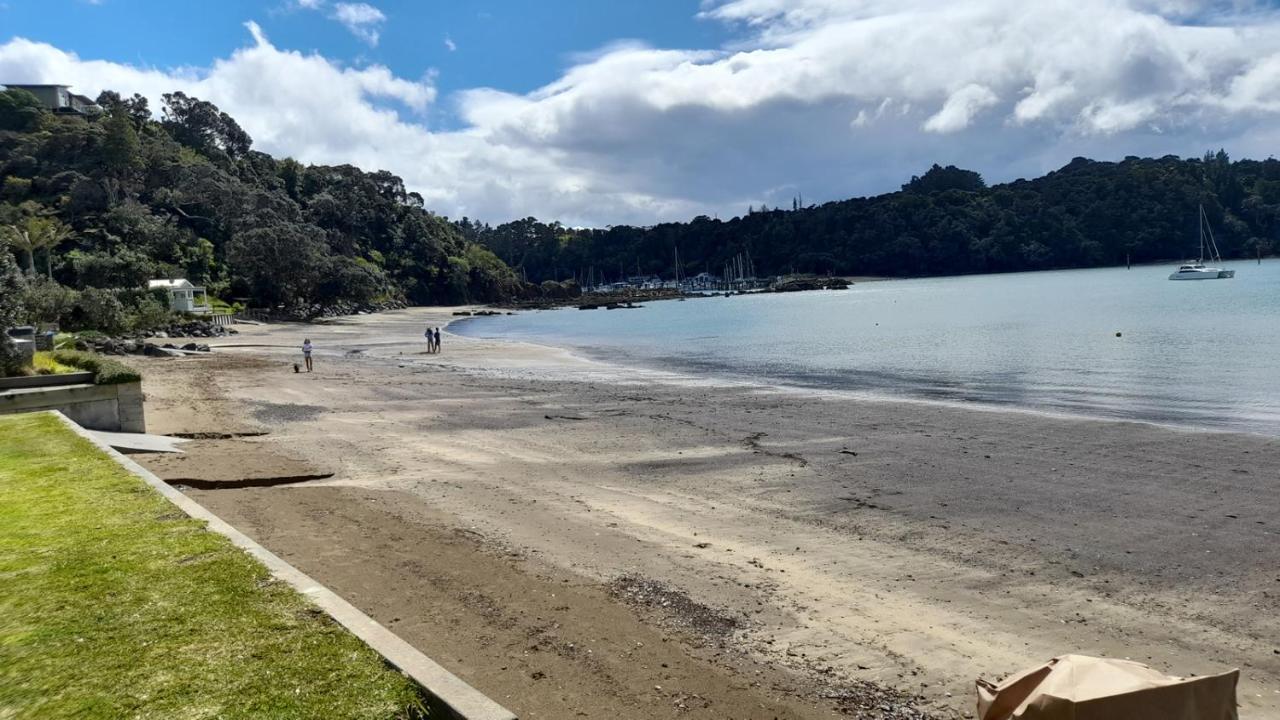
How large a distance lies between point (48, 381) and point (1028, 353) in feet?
120

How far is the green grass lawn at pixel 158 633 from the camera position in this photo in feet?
14.3

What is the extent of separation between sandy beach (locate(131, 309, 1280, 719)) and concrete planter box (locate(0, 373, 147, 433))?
1503 mm

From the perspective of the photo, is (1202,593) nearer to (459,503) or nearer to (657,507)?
(657,507)

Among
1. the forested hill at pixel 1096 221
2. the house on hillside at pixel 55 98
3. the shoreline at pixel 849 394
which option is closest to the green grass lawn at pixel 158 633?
the shoreline at pixel 849 394

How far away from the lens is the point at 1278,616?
7.50 metres

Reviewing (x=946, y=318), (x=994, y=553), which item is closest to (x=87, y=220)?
(x=946, y=318)

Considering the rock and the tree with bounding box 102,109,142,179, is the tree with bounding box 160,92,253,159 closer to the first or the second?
the tree with bounding box 102,109,142,179

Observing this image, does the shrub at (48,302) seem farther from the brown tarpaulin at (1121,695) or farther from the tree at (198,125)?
the tree at (198,125)

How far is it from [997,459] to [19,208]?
3407 inches

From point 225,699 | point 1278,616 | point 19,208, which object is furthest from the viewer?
point 19,208

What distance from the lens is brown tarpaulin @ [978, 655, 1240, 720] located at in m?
3.39

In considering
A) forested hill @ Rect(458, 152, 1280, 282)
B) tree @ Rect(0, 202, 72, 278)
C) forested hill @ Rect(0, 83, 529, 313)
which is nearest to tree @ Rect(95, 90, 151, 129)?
forested hill @ Rect(0, 83, 529, 313)

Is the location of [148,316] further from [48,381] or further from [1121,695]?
[1121,695]

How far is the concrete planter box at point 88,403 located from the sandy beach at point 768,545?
1.50 metres
